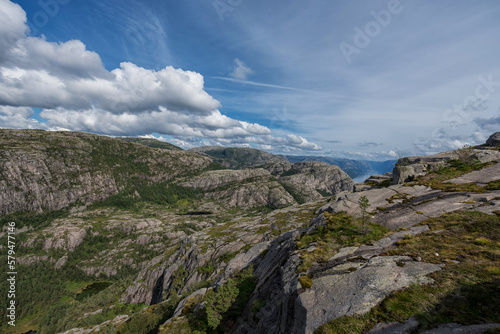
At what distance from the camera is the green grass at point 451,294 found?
11859mm

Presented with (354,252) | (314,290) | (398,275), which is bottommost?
(314,290)

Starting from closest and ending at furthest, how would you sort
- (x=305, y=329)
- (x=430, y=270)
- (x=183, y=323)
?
(x=305, y=329)
(x=430, y=270)
(x=183, y=323)

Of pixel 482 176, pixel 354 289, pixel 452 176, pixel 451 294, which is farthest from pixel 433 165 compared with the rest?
pixel 354 289

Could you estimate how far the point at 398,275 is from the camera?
16797 mm

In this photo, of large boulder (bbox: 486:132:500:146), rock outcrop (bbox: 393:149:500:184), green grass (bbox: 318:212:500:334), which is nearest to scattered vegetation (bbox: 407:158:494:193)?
rock outcrop (bbox: 393:149:500:184)

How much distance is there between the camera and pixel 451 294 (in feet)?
44.3

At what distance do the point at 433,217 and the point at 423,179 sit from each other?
26.4m

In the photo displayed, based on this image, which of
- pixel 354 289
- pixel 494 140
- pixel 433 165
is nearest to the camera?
pixel 354 289

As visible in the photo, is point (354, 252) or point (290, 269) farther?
point (290, 269)

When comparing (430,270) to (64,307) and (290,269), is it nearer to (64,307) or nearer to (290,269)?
(290,269)

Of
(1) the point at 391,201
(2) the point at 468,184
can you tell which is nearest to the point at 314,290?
(1) the point at 391,201

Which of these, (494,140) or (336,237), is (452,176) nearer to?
(336,237)

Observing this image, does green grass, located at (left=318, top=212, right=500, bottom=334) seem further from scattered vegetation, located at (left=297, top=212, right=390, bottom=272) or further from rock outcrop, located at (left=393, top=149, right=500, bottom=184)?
rock outcrop, located at (left=393, top=149, right=500, bottom=184)

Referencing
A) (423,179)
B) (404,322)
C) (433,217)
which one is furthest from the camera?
(423,179)
